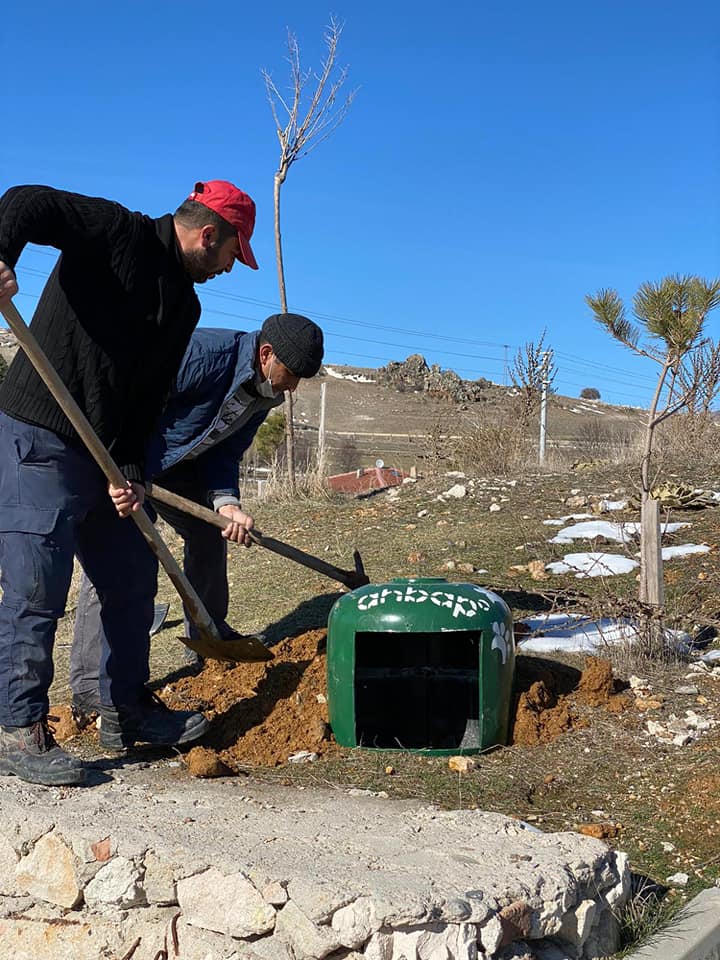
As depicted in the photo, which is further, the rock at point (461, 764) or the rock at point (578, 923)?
the rock at point (461, 764)

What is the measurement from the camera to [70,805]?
10.3ft

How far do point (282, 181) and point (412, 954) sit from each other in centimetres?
920

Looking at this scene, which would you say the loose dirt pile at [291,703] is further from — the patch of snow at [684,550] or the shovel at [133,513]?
the patch of snow at [684,550]

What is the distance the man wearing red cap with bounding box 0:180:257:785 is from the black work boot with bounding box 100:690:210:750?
51 centimetres

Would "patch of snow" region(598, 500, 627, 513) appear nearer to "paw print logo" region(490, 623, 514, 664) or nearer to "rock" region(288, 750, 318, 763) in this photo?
"paw print logo" region(490, 623, 514, 664)

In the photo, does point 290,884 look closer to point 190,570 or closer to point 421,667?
point 421,667

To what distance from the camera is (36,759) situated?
340 cm

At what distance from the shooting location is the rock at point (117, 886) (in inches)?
106

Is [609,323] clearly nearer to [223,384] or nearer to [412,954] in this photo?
[223,384]

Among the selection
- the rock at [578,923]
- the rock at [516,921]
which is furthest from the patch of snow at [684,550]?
the rock at [516,921]

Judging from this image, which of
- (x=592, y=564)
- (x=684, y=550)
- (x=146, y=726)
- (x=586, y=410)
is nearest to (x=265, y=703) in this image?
(x=146, y=726)

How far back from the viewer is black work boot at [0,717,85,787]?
11.1 ft

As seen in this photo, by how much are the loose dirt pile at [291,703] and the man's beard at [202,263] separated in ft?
5.76

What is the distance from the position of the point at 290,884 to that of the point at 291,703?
1912 mm
